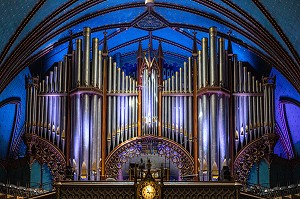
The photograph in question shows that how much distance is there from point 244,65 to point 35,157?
907cm

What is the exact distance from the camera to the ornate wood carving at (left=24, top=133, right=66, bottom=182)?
31.5 metres

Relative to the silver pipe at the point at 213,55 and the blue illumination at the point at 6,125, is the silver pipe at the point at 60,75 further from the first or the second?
the silver pipe at the point at 213,55

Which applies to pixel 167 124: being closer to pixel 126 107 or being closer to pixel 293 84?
pixel 126 107

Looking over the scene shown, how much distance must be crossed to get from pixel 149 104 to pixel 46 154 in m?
4.20

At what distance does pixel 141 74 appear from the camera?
107ft

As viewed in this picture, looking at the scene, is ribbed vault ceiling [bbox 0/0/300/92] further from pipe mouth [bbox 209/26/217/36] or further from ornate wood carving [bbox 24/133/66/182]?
ornate wood carving [bbox 24/133/66/182]

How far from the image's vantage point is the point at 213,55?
32.3 m

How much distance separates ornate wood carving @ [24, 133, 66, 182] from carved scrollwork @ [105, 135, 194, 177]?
1.71m

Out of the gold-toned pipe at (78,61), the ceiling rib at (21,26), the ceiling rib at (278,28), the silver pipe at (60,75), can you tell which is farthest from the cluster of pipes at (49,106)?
the ceiling rib at (278,28)

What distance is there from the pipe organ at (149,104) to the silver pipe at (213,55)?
0.04m

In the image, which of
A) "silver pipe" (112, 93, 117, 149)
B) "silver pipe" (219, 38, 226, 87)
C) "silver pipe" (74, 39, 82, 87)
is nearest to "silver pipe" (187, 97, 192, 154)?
"silver pipe" (219, 38, 226, 87)

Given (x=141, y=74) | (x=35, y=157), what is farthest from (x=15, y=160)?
(x=141, y=74)

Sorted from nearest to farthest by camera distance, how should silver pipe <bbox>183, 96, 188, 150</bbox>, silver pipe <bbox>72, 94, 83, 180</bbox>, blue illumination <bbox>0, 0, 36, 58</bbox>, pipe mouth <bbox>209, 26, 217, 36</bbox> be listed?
1. blue illumination <bbox>0, 0, 36, 58</bbox>
2. silver pipe <bbox>72, 94, 83, 180</bbox>
3. silver pipe <bbox>183, 96, 188, 150</bbox>
4. pipe mouth <bbox>209, 26, 217, 36</bbox>

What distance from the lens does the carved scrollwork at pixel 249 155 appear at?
31391 millimetres
